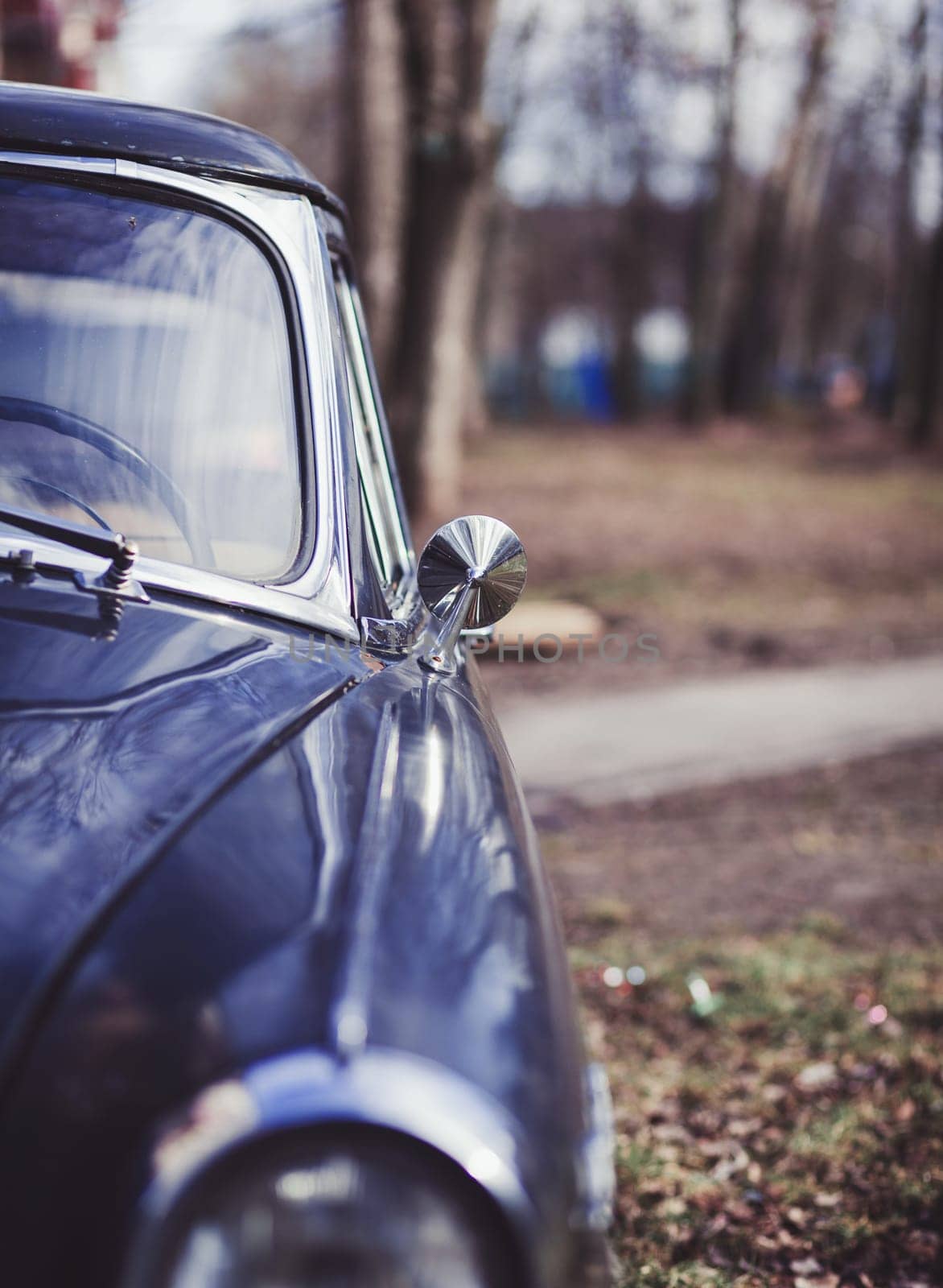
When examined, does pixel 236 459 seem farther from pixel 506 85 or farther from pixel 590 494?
pixel 506 85

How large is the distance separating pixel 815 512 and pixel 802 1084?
39.8 feet

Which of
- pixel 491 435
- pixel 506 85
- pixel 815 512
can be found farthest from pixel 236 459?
pixel 491 435

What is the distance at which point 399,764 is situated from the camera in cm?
168

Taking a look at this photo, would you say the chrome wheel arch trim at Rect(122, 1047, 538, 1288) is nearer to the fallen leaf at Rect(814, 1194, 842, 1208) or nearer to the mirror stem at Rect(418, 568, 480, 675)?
the mirror stem at Rect(418, 568, 480, 675)

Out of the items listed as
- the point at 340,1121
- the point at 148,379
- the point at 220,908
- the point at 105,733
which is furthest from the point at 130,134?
the point at 340,1121

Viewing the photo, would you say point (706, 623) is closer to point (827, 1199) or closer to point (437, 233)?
point (437, 233)

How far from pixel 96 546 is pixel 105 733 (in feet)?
1.35

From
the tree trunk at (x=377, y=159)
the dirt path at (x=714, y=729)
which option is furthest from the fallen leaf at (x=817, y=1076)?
the tree trunk at (x=377, y=159)

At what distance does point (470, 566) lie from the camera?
221cm

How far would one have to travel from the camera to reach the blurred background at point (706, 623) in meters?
3.20

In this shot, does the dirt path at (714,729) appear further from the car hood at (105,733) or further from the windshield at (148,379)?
the car hood at (105,733)

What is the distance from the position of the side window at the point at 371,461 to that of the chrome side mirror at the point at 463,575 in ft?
0.57

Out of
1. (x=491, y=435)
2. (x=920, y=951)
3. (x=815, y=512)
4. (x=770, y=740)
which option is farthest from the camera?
(x=491, y=435)

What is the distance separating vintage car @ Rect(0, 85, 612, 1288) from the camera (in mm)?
1117
